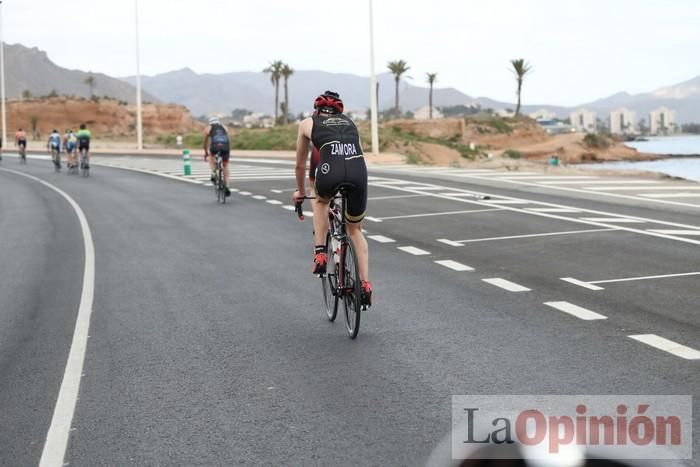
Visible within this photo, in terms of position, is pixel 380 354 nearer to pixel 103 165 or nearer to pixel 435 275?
pixel 435 275

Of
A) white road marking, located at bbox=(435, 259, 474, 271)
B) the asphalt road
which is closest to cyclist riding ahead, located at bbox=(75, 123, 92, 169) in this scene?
the asphalt road

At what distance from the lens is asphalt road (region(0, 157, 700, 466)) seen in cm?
514

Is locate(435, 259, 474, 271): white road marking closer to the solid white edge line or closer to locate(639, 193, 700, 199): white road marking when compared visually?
the solid white edge line

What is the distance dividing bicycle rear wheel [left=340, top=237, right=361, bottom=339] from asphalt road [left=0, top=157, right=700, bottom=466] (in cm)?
17

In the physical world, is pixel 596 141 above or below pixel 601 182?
above

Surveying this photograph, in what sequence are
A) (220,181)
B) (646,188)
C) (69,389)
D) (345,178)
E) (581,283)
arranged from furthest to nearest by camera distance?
(646,188) → (220,181) → (581,283) → (345,178) → (69,389)

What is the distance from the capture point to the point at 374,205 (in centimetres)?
2030

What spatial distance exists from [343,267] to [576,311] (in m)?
2.17

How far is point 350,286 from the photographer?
7465 millimetres

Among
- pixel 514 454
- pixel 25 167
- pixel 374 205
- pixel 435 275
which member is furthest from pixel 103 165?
pixel 514 454

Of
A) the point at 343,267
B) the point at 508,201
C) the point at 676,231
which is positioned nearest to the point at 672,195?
the point at 508,201

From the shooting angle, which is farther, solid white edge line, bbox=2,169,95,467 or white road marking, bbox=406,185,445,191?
white road marking, bbox=406,185,445,191

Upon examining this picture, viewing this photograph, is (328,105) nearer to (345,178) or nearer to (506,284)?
(345,178)

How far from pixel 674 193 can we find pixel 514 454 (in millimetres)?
20591
